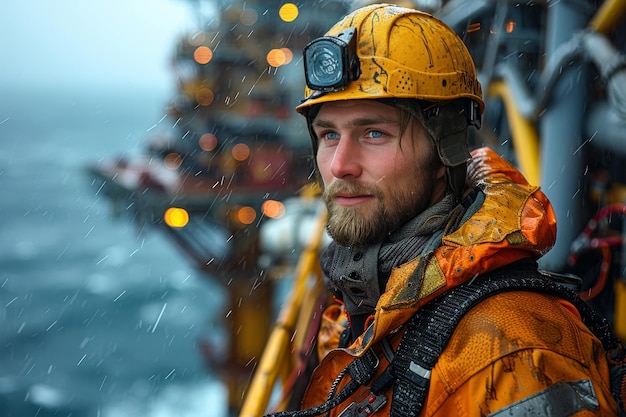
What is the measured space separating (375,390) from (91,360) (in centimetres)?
3437

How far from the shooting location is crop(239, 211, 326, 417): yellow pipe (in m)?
3.40

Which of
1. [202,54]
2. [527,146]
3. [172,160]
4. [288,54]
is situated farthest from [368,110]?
[202,54]

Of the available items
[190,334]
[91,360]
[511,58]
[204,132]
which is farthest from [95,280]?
[511,58]

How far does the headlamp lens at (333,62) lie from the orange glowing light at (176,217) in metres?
14.9

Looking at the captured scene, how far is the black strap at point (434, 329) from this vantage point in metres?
1.69

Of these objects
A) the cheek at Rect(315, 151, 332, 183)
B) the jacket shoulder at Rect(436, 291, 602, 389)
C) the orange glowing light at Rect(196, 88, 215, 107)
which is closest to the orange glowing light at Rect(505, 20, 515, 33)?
the cheek at Rect(315, 151, 332, 183)

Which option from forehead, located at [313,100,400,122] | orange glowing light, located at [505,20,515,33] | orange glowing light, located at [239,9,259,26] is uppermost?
forehead, located at [313,100,400,122]

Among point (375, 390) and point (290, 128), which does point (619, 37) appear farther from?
point (290, 128)

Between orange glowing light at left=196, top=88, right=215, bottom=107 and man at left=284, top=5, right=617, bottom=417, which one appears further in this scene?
orange glowing light at left=196, top=88, right=215, bottom=107

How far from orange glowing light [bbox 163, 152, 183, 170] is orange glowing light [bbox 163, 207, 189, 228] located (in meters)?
2.47

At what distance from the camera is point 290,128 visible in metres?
18.7

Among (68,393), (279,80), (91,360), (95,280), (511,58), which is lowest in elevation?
(95,280)

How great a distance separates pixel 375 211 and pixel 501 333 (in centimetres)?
65

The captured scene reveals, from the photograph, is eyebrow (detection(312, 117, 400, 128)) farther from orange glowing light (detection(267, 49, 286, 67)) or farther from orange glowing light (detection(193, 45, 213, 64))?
orange glowing light (detection(193, 45, 213, 64))
